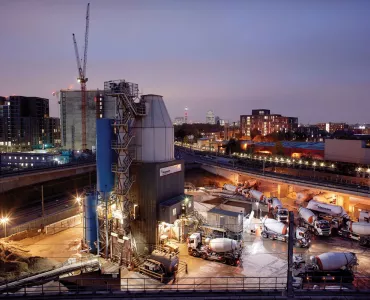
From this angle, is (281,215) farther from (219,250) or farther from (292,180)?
(292,180)

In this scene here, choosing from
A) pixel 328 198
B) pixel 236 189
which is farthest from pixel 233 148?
pixel 328 198

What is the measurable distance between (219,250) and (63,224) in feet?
56.5

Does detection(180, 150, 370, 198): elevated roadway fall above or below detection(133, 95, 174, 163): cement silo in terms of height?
below

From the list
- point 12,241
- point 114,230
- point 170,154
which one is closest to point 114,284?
point 114,230

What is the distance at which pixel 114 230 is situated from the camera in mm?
23875

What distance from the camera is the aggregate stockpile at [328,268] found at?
64.4 ft

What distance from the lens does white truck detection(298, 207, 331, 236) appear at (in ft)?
94.3

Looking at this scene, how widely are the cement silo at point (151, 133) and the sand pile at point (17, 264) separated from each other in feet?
34.6

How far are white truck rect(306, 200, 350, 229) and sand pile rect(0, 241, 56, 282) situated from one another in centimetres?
2680

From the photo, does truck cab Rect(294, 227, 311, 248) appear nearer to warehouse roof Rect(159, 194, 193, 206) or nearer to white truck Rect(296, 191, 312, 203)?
warehouse roof Rect(159, 194, 193, 206)

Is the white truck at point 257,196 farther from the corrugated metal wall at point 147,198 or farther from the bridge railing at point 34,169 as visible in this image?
the bridge railing at point 34,169

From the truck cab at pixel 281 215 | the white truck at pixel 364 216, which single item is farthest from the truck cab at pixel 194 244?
the white truck at pixel 364 216

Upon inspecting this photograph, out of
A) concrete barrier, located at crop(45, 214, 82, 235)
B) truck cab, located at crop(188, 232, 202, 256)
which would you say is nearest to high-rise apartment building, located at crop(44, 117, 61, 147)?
concrete barrier, located at crop(45, 214, 82, 235)

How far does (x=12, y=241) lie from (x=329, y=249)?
28.1 meters
